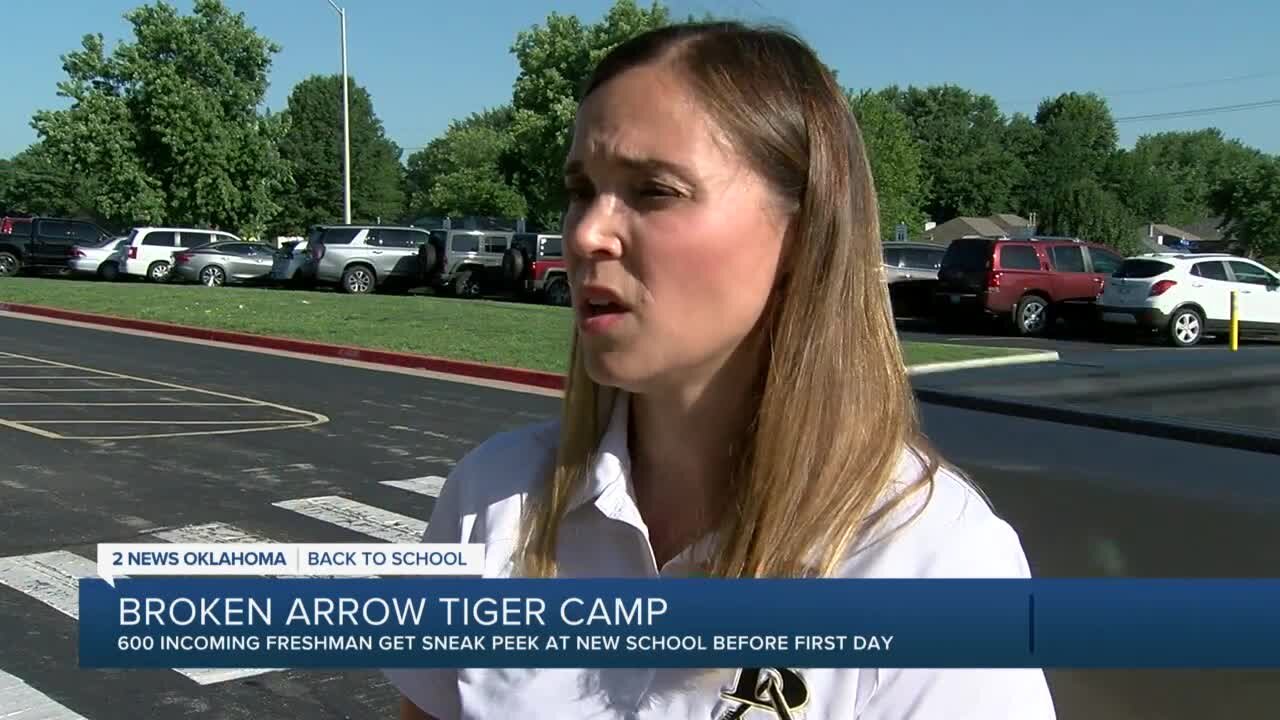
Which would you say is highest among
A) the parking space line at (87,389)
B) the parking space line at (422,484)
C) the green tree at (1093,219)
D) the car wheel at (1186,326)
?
the green tree at (1093,219)

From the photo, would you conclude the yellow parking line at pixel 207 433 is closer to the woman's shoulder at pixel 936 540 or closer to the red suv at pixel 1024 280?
the woman's shoulder at pixel 936 540

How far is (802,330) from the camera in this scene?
4.56 feet

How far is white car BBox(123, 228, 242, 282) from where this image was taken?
122 ft

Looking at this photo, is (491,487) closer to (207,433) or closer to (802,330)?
(802,330)

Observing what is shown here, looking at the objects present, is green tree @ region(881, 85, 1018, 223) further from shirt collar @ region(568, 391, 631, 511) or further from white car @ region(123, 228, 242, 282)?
shirt collar @ region(568, 391, 631, 511)

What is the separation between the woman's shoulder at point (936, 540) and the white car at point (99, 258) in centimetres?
3966

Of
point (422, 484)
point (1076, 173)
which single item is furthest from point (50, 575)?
point (1076, 173)

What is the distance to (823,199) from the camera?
1395 mm

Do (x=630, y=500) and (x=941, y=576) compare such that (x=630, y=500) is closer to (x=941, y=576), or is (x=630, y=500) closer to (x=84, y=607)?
(x=941, y=576)

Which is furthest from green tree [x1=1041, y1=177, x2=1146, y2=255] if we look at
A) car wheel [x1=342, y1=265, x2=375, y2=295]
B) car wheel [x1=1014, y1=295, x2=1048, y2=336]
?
car wheel [x1=342, y1=265, x2=375, y2=295]

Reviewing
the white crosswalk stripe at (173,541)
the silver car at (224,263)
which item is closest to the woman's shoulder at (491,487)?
the white crosswalk stripe at (173,541)

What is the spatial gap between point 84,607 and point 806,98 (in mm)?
923

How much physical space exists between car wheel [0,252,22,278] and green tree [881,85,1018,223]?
78.3 m

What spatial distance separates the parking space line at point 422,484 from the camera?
7727 mm
